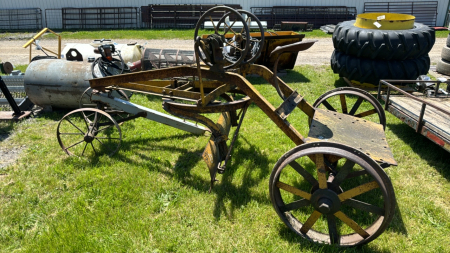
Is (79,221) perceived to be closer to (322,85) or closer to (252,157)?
(252,157)

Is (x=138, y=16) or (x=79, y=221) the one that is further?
(x=138, y=16)

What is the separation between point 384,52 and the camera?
21.0ft

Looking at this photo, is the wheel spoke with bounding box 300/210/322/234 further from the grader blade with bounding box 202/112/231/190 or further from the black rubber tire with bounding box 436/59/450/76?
the black rubber tire with bounding box 436/59/450/76

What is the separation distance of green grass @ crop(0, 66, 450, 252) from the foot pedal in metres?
1.02

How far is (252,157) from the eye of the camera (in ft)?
14.9

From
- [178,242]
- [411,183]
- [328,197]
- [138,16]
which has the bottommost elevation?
[178,242]

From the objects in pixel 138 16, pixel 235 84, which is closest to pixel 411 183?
pixel 235 84

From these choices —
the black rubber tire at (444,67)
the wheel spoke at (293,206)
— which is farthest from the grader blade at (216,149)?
the black rubber tire at (444,67)

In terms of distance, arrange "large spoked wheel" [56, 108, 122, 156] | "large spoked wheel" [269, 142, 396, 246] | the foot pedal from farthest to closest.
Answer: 1. "large spoked wheel" [56, 108, 122, 156]
2. the foot pedal
3. "large spoked wheel" [269, 142, 396, 246]

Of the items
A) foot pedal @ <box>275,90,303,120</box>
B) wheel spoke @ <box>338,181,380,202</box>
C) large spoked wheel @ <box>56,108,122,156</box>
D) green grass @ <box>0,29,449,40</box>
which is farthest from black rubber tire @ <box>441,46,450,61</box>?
large spoked wheel @ <box>56,108,122,156</box>

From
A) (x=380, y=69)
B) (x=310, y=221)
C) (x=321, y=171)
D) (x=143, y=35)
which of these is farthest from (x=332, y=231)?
(x=143, y=35)

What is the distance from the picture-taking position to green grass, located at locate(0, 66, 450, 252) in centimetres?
303

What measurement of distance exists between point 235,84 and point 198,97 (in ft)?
1.73

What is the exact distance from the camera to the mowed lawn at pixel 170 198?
3025 mm
